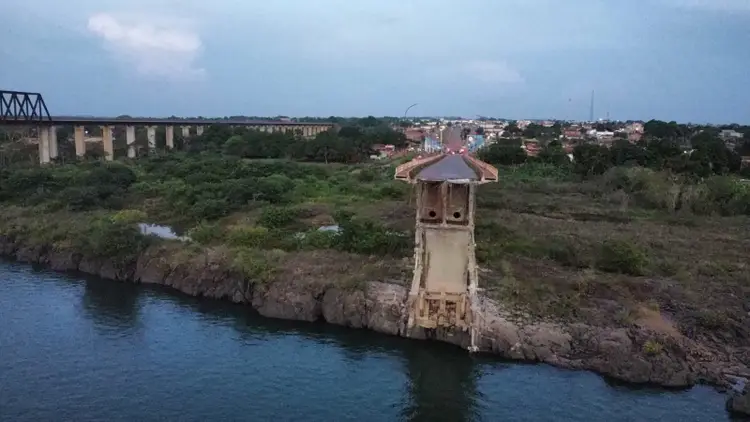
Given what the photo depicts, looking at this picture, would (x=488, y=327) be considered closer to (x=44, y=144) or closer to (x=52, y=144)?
(x=44, y=144)

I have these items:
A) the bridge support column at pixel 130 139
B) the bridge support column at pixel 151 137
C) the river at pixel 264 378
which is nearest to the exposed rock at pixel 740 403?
the river at pixel 264 378

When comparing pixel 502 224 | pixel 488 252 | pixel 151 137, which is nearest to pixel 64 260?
pixel 488 252

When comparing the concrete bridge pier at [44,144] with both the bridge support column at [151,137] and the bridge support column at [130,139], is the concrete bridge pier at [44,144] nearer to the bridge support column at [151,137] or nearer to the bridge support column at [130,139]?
the bridge support column at [130,139]

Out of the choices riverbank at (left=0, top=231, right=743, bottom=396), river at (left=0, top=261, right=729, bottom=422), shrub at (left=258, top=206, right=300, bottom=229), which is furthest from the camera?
shrub at (left=258, top=206, right=300, bottom=229)

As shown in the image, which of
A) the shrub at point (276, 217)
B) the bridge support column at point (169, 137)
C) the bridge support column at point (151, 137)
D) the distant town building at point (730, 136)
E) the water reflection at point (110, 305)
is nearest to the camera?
the water reflection at point (110, 305)

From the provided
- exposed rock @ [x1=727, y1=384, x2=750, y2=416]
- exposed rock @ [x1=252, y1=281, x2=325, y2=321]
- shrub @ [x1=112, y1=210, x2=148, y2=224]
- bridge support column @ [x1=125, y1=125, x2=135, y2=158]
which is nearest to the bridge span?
bridge support column @ [x1=125, y1=125, x2=135, y2=158]

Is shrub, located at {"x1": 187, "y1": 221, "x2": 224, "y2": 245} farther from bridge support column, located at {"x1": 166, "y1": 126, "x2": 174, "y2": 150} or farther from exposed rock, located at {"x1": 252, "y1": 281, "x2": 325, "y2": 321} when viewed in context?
bridge support column, located at {"x1": 166, "y1": 126, "x2": 174, "y2": 150}
